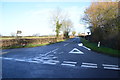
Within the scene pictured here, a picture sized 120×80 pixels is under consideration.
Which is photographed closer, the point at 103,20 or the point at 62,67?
the point at 62,67

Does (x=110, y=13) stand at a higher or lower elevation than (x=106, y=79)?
higher

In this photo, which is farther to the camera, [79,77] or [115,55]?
[115,55]

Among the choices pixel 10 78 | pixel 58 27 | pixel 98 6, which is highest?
pixel 98 6

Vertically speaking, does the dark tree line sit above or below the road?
above

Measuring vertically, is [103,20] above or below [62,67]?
above

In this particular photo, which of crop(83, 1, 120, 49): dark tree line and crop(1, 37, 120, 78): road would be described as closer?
crop(1, 37, 120, 78): road

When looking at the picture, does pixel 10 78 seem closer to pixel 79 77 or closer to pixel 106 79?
pixel 79 77

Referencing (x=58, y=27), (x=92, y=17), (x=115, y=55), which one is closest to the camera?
(x=115, y=55)

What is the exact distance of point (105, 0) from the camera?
25.6 meters

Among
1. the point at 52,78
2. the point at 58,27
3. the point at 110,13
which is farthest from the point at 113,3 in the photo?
the point at 58,27

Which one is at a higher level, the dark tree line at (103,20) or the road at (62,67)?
the dark tree line at (103,20)

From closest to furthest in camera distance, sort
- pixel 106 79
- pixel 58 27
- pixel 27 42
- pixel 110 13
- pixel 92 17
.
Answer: pixel 106 79 < pixel 110 13 < pixel 27 42 < pixel 92 17 < pixel 58 27

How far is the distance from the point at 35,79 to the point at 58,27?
41.1 meters

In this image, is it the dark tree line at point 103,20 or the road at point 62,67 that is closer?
the road at point 62,67
